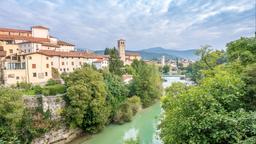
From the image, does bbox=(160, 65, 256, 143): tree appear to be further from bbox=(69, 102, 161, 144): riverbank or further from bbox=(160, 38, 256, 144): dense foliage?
bbox=(69, 102, 161, 144): riverbank

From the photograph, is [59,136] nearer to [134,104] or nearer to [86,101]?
[86,101]

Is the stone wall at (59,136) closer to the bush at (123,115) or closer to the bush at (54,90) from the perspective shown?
the bush at (54,90)

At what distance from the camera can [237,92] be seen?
7199mm

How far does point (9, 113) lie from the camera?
49.3 feet

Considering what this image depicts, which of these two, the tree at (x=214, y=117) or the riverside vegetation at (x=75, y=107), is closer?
the tree at (x=214, y=117)

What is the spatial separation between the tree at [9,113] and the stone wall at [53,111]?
2251mm

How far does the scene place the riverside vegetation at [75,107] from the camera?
15328 mm

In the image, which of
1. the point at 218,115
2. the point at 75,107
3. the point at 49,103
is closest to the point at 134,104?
the point at 75,107

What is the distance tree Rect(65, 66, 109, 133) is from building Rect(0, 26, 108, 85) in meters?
8.68

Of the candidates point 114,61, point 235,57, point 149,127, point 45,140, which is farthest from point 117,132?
point 114,61

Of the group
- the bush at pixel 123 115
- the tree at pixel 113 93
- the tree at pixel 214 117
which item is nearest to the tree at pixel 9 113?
the tree at pixel 113 93

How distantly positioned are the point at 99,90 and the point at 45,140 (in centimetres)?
603

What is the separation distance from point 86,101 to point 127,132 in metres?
5.22

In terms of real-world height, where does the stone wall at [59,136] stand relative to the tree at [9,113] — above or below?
below
